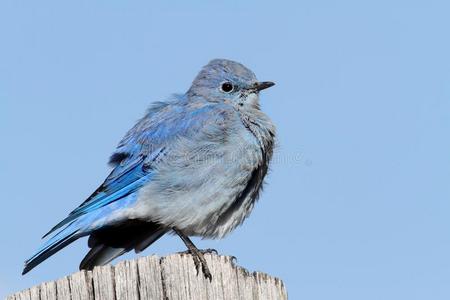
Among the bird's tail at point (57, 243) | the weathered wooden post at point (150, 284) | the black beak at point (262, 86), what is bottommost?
the weathered wooden post at point (150, 284)

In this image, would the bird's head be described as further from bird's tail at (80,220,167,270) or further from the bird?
bird's tail at (80,220,167,270)

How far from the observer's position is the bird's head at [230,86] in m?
8.48

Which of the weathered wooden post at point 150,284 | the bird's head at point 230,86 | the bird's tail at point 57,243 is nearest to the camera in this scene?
the weathered wooden post at point 150,284

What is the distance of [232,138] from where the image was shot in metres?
7.76

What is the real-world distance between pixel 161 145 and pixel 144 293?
327 cm

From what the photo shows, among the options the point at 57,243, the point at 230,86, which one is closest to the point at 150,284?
the point at 57,243

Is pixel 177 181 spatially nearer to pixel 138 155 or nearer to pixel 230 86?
pixel 138 155

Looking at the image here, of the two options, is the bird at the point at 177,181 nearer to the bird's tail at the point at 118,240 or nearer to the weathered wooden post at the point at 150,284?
the bird's tail at the point at 118,240

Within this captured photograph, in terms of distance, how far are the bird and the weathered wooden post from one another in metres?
2.52

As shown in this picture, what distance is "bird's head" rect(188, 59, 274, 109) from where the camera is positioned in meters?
8.48

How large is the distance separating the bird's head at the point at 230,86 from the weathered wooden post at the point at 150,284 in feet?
12.4

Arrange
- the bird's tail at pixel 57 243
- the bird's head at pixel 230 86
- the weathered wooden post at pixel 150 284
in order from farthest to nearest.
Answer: the bird's head at pixel 230 86 → the bird's tail at pixel 57 243 → the weathered wooden post at pixel 150 284

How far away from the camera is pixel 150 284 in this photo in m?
4.68

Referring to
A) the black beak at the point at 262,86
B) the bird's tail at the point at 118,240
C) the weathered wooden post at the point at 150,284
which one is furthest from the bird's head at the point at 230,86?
the weathered wooden post at the point at 150,284
